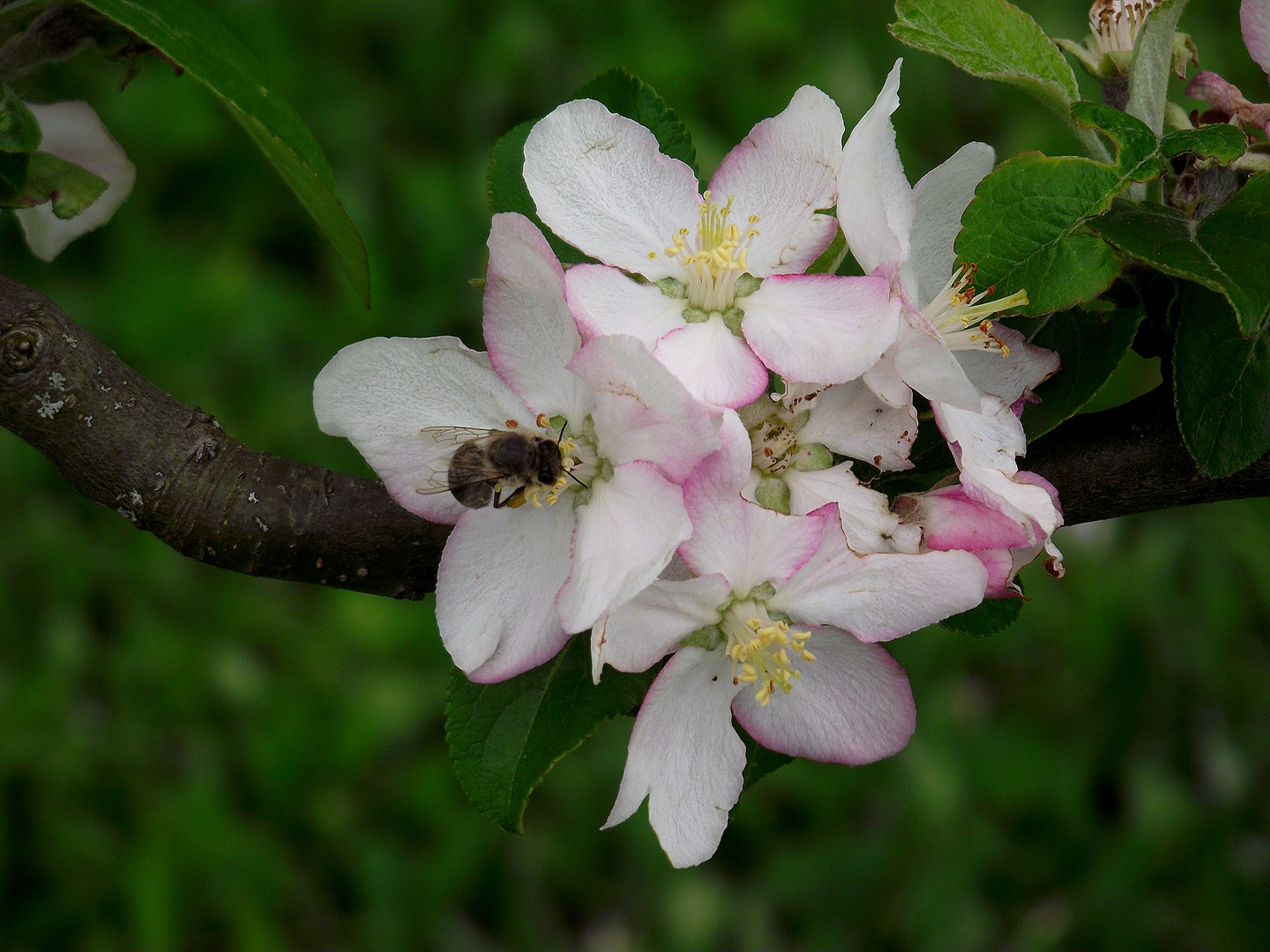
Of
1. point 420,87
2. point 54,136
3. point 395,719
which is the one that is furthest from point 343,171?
point 54,136

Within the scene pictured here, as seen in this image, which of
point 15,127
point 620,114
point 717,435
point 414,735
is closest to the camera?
point 717,435

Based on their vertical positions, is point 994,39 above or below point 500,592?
above

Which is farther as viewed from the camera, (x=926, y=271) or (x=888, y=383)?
(x=926, y=271)

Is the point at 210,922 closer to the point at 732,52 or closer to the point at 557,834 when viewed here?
the point at 557,834

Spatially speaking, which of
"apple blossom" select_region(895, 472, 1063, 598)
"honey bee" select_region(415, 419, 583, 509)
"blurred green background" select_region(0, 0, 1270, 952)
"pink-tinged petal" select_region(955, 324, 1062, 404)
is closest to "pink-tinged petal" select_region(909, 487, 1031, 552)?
"apple blossom" select_region(895, 472, 1063, 598)

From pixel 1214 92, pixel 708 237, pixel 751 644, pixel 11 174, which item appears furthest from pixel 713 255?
pixel 11 174

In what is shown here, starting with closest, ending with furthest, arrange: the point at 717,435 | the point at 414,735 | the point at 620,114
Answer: the point at 717,435 < the point at 620,114 < the point at 414,735

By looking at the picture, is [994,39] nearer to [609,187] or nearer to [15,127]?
[609,187]
